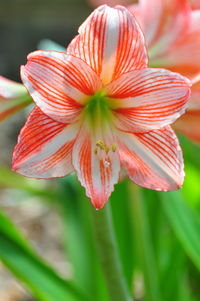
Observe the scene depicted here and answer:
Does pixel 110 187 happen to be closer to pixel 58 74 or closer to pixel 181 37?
pixel 58 74

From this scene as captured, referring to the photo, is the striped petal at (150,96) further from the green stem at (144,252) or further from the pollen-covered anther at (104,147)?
the green stem at (144,252)

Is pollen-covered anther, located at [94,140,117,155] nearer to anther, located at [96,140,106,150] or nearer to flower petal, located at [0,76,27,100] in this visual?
anther, located at [96,140,106,150]

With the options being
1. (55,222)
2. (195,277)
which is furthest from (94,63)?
(55,222)

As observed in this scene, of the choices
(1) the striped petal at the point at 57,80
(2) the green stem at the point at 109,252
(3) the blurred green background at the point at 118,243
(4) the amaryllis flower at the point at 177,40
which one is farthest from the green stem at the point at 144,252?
(1) the striped petal at the point at 57,80

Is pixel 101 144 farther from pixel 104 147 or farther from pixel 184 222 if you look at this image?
pixel 184 222

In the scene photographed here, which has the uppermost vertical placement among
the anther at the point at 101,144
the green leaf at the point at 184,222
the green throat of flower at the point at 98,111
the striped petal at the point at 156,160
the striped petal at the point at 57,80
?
the striped petal at the point at 57,80

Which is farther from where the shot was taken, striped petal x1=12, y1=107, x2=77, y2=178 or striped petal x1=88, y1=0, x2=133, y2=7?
striped petal x1=88, y1=0, x2=133, y2=7

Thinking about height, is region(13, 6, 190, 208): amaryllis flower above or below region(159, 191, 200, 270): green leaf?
above

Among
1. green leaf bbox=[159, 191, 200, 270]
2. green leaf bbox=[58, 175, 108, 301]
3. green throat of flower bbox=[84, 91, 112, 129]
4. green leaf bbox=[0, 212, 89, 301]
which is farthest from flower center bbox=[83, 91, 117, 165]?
green leaf bbox=[58, 175, 108, 301]
